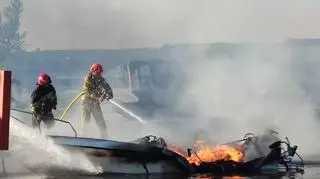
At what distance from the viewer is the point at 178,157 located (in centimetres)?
1222

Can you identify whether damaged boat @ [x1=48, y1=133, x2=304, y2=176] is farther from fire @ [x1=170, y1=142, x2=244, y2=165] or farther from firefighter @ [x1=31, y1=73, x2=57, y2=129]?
firefighter @ [x1=31, y1=73, x2=57, y2=129]

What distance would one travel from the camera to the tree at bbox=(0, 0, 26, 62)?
51344mm

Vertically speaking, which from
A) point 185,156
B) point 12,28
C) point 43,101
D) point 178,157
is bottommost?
point 178,157

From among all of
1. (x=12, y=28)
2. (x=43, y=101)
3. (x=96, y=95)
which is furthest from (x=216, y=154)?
(x=12, y=28)

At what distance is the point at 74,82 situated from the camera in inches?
1000

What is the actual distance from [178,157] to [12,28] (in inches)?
1724

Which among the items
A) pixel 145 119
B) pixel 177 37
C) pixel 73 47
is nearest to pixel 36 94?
pixel 145 119

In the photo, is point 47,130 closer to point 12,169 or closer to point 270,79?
point 12,169

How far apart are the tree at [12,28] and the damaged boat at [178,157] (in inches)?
1541

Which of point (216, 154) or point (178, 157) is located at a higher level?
point (216, 154)

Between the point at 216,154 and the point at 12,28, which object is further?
the point at 12,28

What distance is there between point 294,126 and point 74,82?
10114 mm

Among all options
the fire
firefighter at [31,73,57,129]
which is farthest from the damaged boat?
firefighter at [31,73,57,129]

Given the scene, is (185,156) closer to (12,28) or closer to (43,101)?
(43,101)
